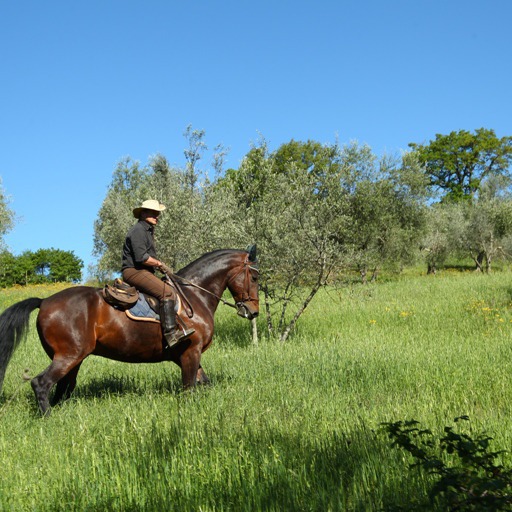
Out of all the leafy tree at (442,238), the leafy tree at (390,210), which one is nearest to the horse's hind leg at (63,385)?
the leafy tree at (390,210)

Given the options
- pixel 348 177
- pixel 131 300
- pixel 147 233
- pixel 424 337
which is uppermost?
pixel 348 177

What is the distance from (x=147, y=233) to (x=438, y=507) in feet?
18.9

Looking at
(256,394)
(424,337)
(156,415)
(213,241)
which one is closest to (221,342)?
(213,241)

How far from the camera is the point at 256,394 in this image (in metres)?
8.16

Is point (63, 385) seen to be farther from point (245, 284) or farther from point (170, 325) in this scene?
point (245, 284)

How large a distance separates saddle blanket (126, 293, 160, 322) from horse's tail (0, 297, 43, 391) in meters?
1.49

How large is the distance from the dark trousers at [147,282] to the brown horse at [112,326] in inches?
19.1

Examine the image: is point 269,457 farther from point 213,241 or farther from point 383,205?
point 383,205

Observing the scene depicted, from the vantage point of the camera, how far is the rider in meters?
8.23

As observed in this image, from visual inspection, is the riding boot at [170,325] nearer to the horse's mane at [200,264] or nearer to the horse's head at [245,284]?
the horse's mane at [200,264]

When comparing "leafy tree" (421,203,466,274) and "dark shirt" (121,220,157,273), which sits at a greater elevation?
"leafy tree" (421,203,466,274)

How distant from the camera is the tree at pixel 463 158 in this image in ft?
212

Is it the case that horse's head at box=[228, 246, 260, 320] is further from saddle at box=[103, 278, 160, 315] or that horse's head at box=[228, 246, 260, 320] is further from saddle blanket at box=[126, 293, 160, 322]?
saddle at box=[103, 278, 160, 315]

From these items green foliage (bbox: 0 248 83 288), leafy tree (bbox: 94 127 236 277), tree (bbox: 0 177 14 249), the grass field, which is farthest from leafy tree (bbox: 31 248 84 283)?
the grass field
